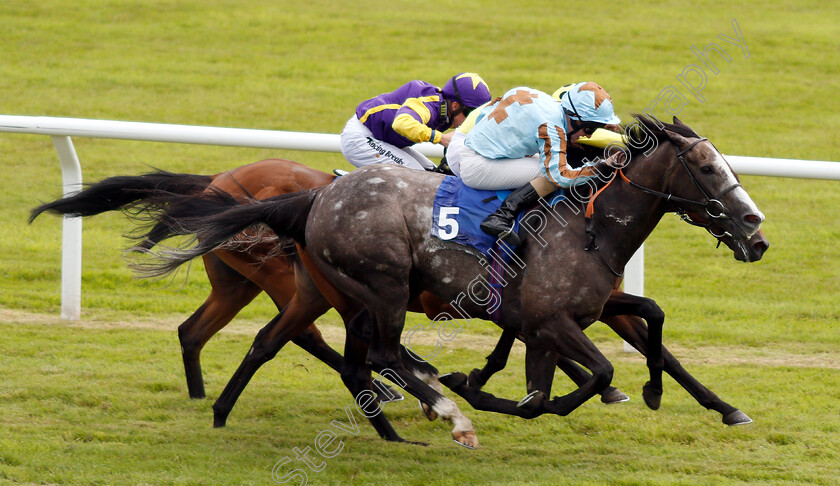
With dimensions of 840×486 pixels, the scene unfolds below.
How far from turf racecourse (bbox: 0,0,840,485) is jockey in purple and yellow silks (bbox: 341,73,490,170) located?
1304 millimetres

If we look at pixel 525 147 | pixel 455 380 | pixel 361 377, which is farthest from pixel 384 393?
pixel 525 147

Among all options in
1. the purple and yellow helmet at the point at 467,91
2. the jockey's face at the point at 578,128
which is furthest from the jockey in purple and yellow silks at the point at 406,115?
the jockey's face at the point at 578,128

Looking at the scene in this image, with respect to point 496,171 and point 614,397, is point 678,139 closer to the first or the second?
point 496,171

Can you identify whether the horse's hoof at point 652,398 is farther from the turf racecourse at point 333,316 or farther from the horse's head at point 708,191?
the horse's head at point 708,191

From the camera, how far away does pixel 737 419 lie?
4.76 meters

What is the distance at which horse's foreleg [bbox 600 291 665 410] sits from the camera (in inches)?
180

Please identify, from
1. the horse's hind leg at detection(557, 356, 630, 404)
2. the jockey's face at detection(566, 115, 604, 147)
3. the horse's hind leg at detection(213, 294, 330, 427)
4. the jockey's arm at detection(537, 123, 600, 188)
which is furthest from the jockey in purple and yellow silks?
the horse's hind leg at detection(557, 356, 630, 404)

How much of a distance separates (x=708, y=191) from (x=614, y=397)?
4.39 feet

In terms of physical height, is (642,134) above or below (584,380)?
above

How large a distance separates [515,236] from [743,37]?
1197cm

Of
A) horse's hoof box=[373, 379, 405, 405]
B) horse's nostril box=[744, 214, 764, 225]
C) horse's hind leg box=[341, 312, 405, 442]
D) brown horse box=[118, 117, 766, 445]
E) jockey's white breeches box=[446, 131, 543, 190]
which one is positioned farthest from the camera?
horse's hoof box=[373, 379, 405, 405]

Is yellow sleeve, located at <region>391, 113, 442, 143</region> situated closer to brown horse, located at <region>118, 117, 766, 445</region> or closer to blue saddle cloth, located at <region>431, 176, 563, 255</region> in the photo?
brown horse, located at <region>118, 117, 766, 445</region>

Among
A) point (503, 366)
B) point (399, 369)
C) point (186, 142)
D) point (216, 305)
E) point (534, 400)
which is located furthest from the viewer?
point (186, 142)

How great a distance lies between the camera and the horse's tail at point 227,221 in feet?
15.2
